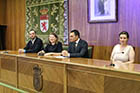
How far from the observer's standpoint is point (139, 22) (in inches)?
142

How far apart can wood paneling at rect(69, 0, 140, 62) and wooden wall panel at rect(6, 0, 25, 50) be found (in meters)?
1.96

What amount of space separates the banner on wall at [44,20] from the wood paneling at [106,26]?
822 millimetres

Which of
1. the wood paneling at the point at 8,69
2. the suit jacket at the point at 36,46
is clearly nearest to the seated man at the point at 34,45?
the suit jacket at the point at 36,46

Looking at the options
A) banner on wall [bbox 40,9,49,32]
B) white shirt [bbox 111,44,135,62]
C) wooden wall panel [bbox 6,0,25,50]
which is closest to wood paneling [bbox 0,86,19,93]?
white shirt [bbox 111,44,135,62]

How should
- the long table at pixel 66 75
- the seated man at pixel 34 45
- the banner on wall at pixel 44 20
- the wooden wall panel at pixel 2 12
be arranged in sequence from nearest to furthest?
the long table at pixel 66 75, the seated man at pixel 34 45, the banner on wall at pixel 44 20, the wooden wall panel at pixel 2 12

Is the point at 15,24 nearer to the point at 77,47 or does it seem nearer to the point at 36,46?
the point at 36,46

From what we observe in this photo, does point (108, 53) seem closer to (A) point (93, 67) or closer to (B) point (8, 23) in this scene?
(A) point (93, 67)

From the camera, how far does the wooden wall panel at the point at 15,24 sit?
6.08 m

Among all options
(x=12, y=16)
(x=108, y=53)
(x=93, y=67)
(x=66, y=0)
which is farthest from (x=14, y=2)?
(x=93, y=67)

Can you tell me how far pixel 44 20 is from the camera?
5.39 meters

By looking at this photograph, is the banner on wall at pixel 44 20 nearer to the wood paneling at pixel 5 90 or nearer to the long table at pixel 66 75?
the long table at pixel 66 75

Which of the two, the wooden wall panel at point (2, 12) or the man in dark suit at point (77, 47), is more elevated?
the wooden wall panel at point (2, 12)

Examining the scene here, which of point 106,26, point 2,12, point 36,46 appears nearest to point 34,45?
point 36,46

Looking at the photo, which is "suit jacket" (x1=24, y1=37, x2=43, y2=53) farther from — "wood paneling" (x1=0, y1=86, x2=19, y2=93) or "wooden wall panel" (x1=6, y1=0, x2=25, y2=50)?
"wooden wall panel" (x1=6, y1=0, x2=25, y2=50)
